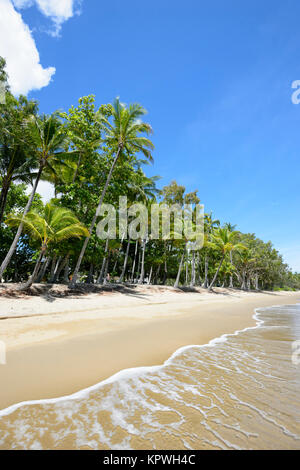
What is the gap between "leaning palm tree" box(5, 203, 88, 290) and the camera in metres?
10.5

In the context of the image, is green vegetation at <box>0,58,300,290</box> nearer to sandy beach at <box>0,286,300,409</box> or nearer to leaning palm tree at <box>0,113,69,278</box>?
leaning palm tree at <box>0,113,69,278</box>

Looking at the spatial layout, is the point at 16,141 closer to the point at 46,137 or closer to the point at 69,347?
the point at 46,137

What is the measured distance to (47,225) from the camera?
10.6 m

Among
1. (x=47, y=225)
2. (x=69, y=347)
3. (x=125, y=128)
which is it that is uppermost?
(x=125, y=128)

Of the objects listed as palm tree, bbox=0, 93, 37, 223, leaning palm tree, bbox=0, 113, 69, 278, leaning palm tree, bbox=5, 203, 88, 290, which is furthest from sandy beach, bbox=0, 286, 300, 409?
palm tree, bbox=0, 93, 37, 223

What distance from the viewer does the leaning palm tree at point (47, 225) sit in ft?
34.5

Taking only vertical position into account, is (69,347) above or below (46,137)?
below

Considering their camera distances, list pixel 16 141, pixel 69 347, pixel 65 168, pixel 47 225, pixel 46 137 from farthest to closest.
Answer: pixel 65 168 → pixel 16 141 → pixel 46 137 → pixel 47 225 → pixel 69 347

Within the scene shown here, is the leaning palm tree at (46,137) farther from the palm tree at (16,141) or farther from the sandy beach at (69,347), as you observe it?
the sandy beach at (69,347)

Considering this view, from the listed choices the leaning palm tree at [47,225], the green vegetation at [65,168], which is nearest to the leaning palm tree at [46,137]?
the green vegetation at [65,168]

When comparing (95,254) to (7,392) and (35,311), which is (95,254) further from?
(7,392)

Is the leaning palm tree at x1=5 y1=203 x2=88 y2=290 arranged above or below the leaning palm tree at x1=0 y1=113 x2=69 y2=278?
below

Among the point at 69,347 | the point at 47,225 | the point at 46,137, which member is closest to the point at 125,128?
the point at 46,137
